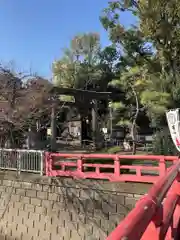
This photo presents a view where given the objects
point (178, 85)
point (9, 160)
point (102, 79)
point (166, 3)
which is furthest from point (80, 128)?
point (9, 160)

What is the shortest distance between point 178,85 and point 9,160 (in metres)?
10.1

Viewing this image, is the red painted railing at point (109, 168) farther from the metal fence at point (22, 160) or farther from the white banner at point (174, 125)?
the white banner at point (174, 125)

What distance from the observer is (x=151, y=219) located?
1547mm

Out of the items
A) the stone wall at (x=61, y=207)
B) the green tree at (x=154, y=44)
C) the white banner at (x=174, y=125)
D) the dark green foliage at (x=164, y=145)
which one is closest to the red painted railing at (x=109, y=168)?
the stone wall at (x=61, y=207)

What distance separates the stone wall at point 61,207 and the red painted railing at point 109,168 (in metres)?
0.24

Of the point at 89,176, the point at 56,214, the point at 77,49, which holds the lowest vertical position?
the point at 56,214

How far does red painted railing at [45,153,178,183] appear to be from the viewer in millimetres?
7094

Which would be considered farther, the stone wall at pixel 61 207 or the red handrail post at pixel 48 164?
the red handrail post at pixel 48 164

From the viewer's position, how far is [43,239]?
8062mm

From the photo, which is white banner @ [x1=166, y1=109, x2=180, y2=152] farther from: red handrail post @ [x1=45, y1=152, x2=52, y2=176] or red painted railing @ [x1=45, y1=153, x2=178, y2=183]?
red handrail post @ [x1=45, y1=152, x2=52, y2=176]

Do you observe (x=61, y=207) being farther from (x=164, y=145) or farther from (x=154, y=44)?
(x=154, y=44)

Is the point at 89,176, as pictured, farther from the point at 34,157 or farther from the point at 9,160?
the point at 9,160

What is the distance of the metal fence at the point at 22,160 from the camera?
9203 mm

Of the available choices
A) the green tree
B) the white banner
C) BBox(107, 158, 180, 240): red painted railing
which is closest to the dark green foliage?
the green tree
